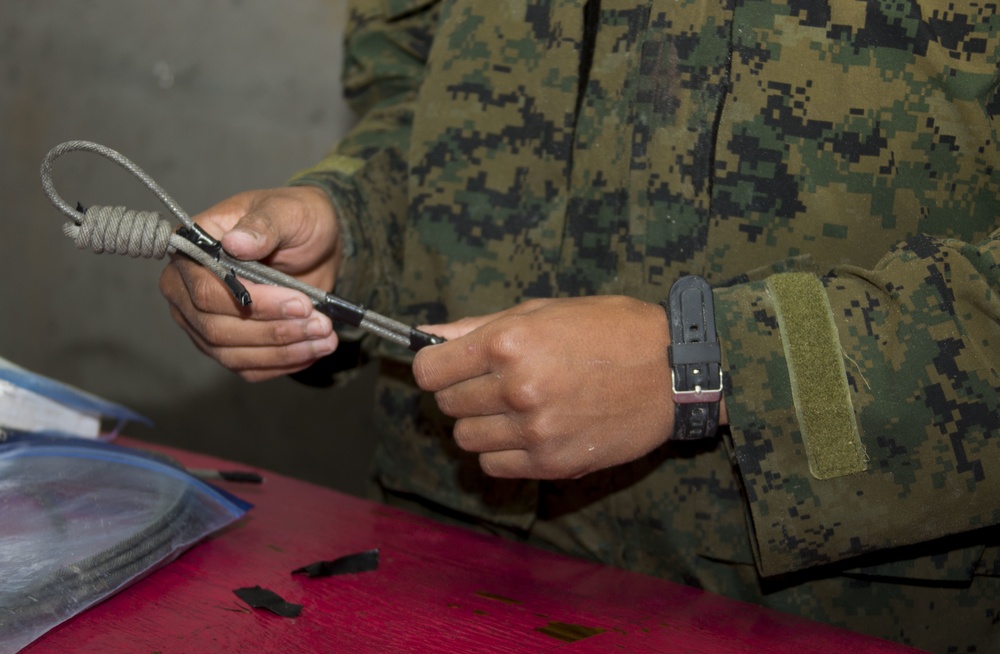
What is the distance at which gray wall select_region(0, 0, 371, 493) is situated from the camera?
2.47 m

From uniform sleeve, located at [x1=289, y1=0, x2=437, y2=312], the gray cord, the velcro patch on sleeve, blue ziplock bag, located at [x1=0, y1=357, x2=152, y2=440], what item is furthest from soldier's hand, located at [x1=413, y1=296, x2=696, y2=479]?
blue ziplock bag, located at [x1=0, y1=357, x2=152, y2=440]

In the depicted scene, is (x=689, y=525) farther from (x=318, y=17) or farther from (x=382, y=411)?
(x=318, y=17)

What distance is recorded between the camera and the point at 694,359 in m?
0.86

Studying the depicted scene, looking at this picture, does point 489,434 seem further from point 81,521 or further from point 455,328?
point 81,521

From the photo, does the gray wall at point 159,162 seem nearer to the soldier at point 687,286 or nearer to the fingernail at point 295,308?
the soldier at point 687,286

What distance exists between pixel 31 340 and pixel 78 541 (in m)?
2.52

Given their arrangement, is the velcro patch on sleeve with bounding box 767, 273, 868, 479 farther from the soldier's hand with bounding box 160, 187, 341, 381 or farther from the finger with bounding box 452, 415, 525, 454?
the soldier's hand with bounding box 160, 187, 341, 381

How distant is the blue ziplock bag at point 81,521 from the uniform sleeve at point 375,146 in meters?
0.35

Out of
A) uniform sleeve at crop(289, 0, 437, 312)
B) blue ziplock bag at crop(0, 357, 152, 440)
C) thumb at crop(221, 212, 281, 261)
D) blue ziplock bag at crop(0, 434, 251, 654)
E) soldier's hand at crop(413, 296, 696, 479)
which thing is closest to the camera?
blue ziplock bag at crop(0, 434, 251, 654)

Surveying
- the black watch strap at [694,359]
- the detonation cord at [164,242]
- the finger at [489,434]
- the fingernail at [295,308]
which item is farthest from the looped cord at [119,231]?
the black watch strap at [694,359]

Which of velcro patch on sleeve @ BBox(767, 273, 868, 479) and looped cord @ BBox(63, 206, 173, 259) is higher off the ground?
looped cord @ BBox(63, 206, 173, 259)

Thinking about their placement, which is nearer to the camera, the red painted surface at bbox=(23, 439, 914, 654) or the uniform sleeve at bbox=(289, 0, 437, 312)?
the red painted surface at bbox=(23, 439, 914, 654)

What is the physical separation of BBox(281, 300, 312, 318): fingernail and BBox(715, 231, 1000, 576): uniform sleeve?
413 mm

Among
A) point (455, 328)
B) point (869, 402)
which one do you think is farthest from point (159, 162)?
point (869, 402)
